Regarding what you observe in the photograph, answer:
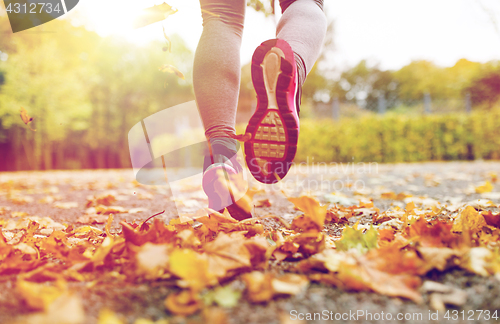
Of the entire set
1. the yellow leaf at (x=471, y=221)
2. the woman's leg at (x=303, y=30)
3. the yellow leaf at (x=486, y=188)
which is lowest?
the yellow leaf at (x=486, y=188)

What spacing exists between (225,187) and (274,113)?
0.34 metres

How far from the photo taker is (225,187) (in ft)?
3.02

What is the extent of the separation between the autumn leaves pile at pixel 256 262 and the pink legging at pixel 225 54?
0.42 metres

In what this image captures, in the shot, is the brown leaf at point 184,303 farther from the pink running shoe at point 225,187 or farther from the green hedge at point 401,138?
the green hedge at point 401,138

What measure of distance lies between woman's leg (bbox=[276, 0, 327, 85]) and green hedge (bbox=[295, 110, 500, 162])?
6.48 meters

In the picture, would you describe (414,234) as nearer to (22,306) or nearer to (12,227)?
(22,306)

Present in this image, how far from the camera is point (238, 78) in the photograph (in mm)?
1192

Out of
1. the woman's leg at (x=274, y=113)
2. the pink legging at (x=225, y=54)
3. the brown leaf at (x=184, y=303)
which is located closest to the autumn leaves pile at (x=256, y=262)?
the brown leaf at (x=184, y=303)

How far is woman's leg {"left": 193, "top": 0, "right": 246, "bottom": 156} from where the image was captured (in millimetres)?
1113

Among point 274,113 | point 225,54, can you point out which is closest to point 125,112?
point 225,54

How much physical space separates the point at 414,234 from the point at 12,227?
4.57ft

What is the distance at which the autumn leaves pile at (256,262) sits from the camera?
0.55 metres

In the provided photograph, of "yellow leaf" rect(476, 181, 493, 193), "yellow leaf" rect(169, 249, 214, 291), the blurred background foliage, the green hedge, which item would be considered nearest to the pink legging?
the blurred background foliage

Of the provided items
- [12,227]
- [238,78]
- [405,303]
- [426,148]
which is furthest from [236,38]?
[426,148]
